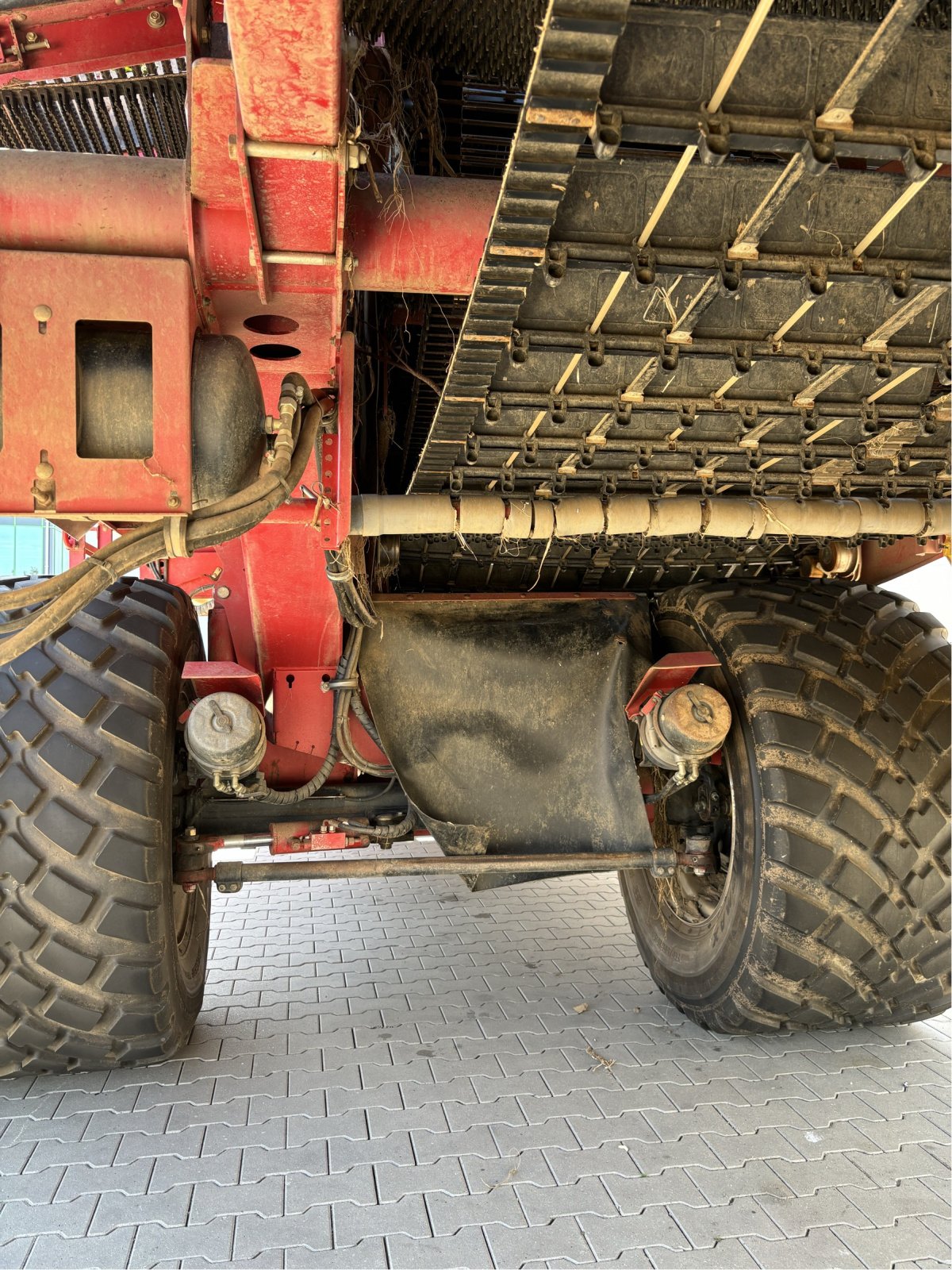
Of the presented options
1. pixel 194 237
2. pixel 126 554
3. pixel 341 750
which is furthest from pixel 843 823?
pixel 194 237

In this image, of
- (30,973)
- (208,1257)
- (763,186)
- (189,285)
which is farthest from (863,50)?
(30,973)

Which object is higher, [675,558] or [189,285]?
[189,285]

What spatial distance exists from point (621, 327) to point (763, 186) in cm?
38

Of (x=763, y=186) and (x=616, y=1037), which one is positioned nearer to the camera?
(x=763, y=186)

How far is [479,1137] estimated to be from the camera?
2.71 meters

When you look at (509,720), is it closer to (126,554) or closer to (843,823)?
(843,823)

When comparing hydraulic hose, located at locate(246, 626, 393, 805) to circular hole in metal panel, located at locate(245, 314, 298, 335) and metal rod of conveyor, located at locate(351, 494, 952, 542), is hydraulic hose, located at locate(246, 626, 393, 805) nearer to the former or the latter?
metal rod of conveyor, located at locate(351, 494, 952, 542)

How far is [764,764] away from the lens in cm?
295

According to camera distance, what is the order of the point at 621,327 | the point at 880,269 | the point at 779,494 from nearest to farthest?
the point at 880,269 < the point at 621,327 < the point at 779,494

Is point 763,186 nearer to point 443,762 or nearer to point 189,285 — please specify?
point 189,285

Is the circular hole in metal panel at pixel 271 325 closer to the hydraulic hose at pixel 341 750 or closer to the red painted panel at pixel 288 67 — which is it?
the red painted panel at pixel 288 67

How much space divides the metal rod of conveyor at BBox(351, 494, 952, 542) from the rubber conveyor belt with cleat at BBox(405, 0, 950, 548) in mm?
42


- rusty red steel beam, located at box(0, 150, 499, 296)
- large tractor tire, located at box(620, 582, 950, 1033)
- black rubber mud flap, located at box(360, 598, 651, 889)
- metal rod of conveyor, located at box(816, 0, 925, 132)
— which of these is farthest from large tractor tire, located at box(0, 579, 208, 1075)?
metal rod of conveyor, located at box(816, 0, 925, 132)

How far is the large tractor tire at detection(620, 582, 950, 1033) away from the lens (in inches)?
115
